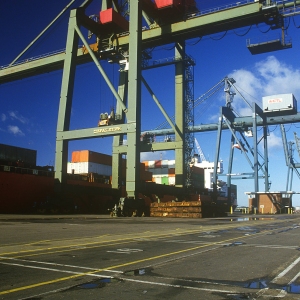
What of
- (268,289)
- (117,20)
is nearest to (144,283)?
(268,289)

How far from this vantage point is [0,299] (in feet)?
15.1

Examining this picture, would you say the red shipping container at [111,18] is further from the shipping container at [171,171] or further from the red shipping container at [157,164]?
the red shipping container at [157,164]

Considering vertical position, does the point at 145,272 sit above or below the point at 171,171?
below

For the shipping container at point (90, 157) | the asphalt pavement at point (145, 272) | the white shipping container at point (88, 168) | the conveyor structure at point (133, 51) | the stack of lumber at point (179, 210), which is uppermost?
the conveyor structure at point (133, 51)

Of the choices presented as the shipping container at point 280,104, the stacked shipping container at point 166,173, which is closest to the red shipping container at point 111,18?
the shipping container at point 280,104

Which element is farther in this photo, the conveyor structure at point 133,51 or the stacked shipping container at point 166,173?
the stacked shipping container at point 166,173

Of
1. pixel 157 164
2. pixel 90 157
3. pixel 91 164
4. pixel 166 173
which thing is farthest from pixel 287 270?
pixel 157 164

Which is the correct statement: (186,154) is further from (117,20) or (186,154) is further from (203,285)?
(203,285)

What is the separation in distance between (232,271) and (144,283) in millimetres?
2064

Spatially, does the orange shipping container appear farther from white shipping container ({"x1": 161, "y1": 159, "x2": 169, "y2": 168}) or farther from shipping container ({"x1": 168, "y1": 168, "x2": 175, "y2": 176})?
white shipping container ({"x1": 161, "y1": 159, "x2": 169, "y2": 168})

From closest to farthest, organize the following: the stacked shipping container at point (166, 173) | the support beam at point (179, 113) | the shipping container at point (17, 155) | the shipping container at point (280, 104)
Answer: the support beam at point (179, 113) → the shipping container at point (17, 155) → the shipping container at point (280, 104) → the stacked shipping container at point (166, 173)

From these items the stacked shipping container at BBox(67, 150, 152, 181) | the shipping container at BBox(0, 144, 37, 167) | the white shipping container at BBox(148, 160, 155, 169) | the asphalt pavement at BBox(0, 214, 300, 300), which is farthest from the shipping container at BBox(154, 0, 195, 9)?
the white shipping container at BBox(148, 160, 155, 169)

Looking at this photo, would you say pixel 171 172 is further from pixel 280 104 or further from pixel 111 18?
pixel 111 18

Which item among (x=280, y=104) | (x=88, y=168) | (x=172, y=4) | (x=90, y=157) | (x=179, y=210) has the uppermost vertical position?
(x=172, y=4)
